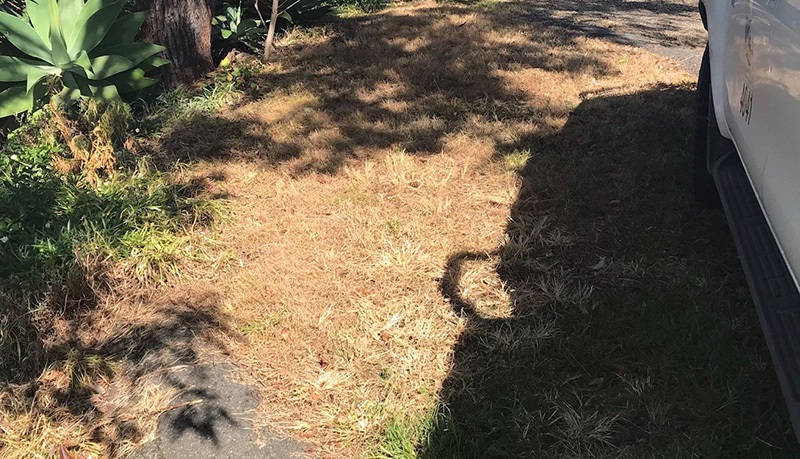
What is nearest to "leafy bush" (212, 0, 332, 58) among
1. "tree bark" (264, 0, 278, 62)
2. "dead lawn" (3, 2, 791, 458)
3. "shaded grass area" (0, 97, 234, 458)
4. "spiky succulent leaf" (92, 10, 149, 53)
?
"tree bark" (264, 0, 278, 62)

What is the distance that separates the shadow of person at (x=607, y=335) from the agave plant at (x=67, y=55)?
3.28 metres

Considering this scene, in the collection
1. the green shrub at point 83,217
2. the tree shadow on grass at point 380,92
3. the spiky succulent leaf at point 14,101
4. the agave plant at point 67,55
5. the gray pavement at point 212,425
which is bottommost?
the tree shadow on grass at point 380,92

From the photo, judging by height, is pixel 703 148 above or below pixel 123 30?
below

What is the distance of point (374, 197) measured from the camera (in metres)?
4.27

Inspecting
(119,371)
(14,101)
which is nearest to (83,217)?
(119,371)

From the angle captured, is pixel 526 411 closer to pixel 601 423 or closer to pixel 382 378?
pixel 601 423

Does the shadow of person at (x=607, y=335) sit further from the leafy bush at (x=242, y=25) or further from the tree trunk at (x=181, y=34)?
Result: the leafy bush at (x=242, y=25)

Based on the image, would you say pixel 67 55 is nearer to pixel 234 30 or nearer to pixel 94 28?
pixel 94 28

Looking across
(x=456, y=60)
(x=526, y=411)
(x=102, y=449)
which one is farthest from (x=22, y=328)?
(x=456, y=60)

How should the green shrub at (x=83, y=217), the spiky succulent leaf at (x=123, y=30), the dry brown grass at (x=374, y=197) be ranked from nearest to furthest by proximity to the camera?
the dry brown grass at (x=374, y=197)
the green shrub at (x=83, y=217)
the spiky succulent leaf at (x=123, y=30)

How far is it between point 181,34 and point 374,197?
3155mm

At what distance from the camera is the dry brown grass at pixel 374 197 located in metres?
2.90

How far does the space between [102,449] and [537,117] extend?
13.1ft

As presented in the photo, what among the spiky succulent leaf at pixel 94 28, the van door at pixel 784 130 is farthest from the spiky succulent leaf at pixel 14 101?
the van door at pixel 784 130
